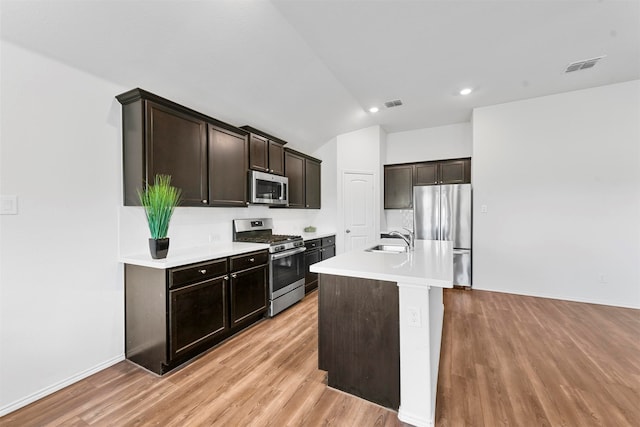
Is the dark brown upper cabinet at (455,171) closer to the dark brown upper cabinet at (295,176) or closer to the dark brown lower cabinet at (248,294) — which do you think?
the dark brown upper cabinet at (295,176)

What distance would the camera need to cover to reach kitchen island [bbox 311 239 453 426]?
151 centimetres

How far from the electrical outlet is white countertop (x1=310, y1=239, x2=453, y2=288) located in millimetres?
165

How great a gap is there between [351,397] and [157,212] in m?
1.98

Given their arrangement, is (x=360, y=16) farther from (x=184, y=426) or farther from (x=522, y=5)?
(x=184, y=426)

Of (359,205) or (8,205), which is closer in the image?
(8,205)

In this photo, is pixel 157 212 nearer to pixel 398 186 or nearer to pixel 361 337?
pixel 361 337

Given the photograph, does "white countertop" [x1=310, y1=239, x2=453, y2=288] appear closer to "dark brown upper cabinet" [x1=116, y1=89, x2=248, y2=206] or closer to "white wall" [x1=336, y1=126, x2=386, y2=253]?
"dark brown upper cabinet" [x1=116, y1=89, x2=248, y2=206]

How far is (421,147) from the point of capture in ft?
17.0

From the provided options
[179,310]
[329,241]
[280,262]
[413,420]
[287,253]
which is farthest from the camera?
[329,241]

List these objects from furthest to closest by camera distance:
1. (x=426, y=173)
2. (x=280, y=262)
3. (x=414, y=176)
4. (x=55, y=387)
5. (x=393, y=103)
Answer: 1. (x=414, y=176)
2. (x=426, y=173)
3. (x=393, y=103)
4. (x=280, y=262)
5. (x=55, y=387)

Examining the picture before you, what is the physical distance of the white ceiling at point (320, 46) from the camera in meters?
1.82

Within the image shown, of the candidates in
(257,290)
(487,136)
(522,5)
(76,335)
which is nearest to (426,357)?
(257,290)

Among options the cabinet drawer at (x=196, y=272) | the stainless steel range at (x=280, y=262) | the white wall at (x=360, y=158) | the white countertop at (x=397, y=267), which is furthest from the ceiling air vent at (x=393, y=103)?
the cabinet drawer at (x=196, y=272)

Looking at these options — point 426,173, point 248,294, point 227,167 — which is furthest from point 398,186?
point 248,294
